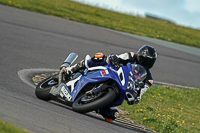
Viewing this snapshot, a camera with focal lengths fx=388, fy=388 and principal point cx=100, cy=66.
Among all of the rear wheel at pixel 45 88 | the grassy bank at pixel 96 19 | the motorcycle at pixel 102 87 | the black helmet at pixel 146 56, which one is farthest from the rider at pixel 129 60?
the grassy bank at pixel 96 19

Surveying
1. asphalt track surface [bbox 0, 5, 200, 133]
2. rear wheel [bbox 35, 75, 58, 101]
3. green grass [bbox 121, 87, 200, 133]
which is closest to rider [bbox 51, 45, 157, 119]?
asphalt track surface [bbox 0, 5, 200, 133]

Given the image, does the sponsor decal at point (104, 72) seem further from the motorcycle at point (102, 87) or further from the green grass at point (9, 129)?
the green grass at point (9, 129)

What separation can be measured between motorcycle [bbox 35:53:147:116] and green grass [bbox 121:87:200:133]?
1.24 metres

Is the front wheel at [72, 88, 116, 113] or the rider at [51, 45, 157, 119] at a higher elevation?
the rider at [51, 45, 157, 119]

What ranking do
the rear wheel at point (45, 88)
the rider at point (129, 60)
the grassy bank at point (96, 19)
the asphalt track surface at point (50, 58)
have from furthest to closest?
the grassy bank at point (96, 19) → the rear wheel at point (45, 88) → the rider at point (129, 60) → the asphalt track surface at point (50, 58)

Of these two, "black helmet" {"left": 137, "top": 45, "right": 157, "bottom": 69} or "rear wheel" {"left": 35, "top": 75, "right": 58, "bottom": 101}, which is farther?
"rear wheel" {"left": 35, "top": 75, "right": 58, "bottom": 101}

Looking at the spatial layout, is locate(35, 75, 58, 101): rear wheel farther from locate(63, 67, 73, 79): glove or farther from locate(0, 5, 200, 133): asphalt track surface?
locate(63, 67, 73, 79): glove

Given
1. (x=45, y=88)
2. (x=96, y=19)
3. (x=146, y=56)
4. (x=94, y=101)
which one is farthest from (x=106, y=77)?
(x=96, y=19)

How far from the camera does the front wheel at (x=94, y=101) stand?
5.29 m

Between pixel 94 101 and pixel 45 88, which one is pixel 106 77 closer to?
pixel 94 101

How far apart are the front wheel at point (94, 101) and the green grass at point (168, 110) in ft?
4.95

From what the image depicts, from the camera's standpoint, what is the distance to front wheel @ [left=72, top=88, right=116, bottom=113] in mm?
5293

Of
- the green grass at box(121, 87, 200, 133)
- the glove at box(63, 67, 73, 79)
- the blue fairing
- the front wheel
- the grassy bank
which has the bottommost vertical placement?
the green grass at box(121, 87, 200, 133)

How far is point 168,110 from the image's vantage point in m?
8.21
